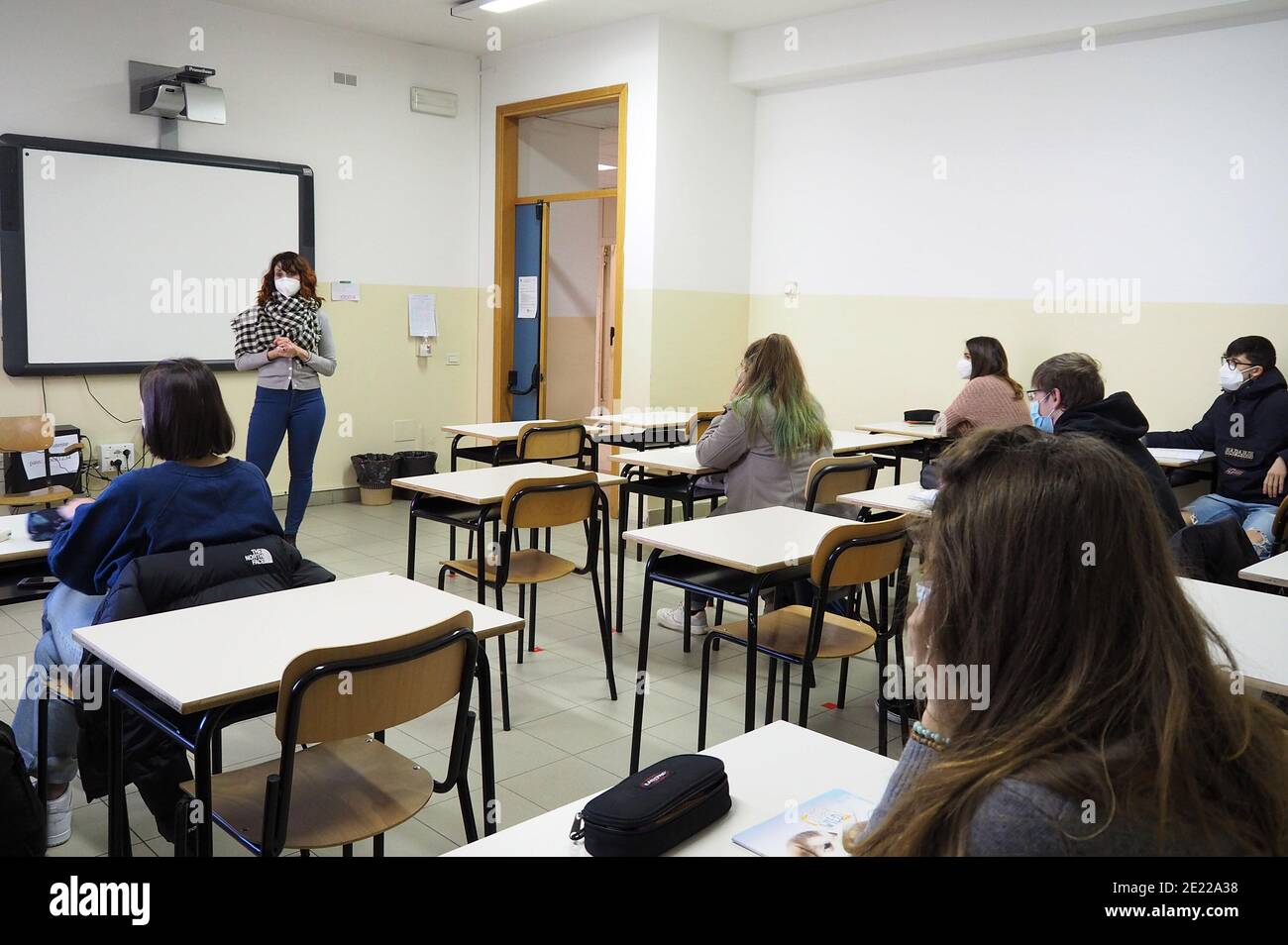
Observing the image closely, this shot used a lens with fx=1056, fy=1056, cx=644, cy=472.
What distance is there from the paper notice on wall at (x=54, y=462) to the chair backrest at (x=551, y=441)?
8.49 ft

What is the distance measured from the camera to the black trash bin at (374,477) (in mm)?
7270

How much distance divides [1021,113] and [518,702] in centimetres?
458

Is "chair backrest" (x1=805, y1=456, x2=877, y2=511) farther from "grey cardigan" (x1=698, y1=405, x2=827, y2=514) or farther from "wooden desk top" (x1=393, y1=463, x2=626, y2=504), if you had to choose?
"wooden desk top" (x1=393, y1=463, x2=626, y2=504)

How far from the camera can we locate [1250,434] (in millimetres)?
4895

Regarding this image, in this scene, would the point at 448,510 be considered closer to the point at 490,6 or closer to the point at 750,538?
the point at 750,538

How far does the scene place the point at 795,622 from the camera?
3312 millimetres

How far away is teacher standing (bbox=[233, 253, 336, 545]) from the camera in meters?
5.58

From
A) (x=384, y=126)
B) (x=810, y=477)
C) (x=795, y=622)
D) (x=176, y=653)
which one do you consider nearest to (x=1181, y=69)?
(x=810, y=477)

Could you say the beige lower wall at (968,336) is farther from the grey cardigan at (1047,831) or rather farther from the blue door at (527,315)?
the grey cardigan at (1047,831)

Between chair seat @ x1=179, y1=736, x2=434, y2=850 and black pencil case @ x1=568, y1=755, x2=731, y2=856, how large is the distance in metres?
0.69

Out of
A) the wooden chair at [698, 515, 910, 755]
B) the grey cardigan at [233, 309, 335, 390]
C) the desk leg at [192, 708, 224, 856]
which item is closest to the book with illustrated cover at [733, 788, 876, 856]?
the desk leg at [192, 708, 224, 856]

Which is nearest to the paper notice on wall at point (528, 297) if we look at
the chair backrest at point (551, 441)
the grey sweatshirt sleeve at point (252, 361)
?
the chair backrest at point (551, 441)

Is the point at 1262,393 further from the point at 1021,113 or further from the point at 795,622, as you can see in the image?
the point at 795,622
